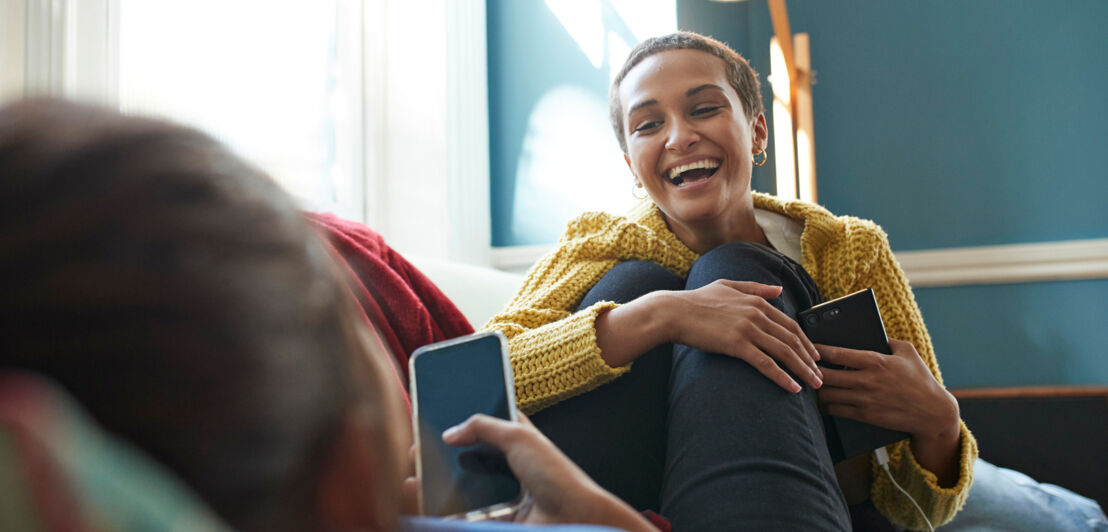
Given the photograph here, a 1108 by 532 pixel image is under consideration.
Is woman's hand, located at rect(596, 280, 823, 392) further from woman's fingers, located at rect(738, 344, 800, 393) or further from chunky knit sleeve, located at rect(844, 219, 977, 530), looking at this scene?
chunky knit sleeve, located at rect(844, 219, 977, 530)

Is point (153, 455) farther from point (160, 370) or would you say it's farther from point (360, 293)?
point (360, 293)

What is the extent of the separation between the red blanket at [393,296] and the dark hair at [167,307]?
625mm

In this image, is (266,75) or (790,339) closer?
(790,339)

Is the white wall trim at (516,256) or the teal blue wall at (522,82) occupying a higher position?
the teal blue wall at (522,82)

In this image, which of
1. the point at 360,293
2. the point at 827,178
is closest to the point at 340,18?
the point at 360,293

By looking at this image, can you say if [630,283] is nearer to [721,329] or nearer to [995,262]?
[721,329]

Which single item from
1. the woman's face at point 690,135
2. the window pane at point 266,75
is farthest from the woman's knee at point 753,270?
the window pane at point 266,75

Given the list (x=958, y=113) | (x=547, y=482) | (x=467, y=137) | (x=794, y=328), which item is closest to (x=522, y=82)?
(x=467, y=137)

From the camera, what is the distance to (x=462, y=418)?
1.61 ft

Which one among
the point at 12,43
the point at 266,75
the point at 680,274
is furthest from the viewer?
the point at 266,75

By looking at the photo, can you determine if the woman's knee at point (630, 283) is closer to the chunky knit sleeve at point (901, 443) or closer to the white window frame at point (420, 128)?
the chunky knit sleeve at point (901, 443)

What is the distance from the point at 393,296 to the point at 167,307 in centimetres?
71

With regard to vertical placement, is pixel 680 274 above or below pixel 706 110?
below

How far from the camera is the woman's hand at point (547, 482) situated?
Answer: 1.23 feet
